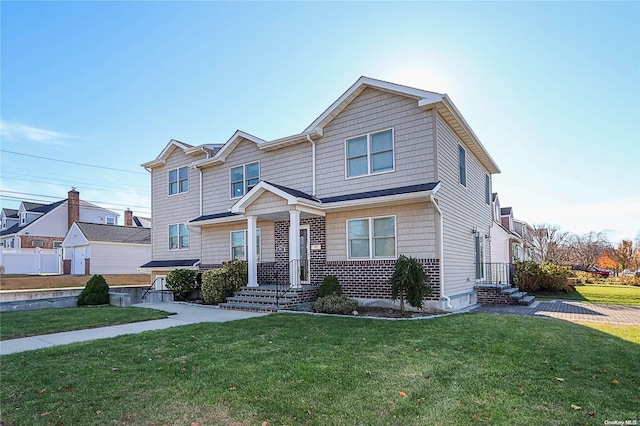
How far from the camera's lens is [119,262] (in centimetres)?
3123

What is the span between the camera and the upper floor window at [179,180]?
63.1 feet

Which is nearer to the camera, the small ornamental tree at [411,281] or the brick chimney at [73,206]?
the small ornamental tree at [411,281]

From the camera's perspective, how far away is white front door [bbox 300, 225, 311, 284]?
550 inches

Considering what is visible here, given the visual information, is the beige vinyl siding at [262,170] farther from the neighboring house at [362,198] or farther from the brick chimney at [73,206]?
the brick chimney at [73,206]

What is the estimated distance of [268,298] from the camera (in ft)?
41.5

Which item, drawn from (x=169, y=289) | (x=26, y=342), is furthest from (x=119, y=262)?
(x=26, y=342)

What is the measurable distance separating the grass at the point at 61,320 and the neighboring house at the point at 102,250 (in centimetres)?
1995

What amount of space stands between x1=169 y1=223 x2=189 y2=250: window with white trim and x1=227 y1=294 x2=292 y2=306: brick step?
22.1ft

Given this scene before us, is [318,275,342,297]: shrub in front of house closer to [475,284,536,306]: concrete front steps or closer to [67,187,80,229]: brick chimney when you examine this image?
[475,284,536,306]: concrete front steps

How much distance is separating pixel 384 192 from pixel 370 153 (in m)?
1.69

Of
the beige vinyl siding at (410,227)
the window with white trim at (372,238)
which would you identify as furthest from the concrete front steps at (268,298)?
the window with white trim at (372,238)

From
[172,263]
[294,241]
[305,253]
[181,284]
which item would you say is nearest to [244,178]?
[305,253]

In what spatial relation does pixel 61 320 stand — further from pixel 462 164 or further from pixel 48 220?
pixel 48 220

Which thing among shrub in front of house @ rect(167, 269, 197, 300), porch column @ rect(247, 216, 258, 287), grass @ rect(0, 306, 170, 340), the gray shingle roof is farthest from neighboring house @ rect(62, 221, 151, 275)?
porch column @ rect(247, 216, 258, 287)
